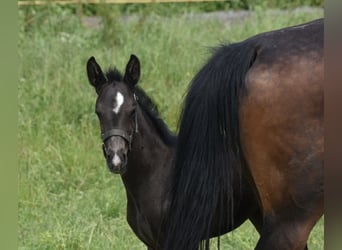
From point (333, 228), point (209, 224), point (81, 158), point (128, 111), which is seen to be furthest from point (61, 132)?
point (333, 228)

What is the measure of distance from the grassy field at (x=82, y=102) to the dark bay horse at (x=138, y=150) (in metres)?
1.17

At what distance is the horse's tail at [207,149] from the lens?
2.91 meters

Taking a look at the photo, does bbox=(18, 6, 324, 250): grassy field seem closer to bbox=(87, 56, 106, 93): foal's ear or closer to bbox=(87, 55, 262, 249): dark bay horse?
bbox=(87, 55, 262, 249): dark bay horse

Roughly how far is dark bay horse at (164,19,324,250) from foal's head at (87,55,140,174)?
379mm

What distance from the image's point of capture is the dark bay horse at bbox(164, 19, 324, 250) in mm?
2697

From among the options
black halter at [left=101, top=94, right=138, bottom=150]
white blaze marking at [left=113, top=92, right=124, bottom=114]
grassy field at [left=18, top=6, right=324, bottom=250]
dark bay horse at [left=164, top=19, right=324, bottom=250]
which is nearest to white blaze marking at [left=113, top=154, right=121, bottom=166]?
black halter at [left=101, top=94, right=138, bottom=150]

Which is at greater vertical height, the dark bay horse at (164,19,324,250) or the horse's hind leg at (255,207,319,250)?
the dark bay horse at (164,19,324,250)

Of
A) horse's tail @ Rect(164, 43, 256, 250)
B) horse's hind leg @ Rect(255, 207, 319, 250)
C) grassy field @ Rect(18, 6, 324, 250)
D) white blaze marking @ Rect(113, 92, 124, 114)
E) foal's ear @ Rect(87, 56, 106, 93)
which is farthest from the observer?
grassy field @ Rect(18, 6, 324, 250)

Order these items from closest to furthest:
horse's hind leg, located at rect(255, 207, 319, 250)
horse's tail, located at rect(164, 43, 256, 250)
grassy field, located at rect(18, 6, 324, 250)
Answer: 1. horse's hind leg, located at rect(255, 207, 319, 250)
2. horse's tail, located at rect(164, 43, 256, 250)
3. grassy field, located at rect(18, 6, 324, 250)

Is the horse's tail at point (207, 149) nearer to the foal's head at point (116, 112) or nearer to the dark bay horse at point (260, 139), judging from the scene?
the dark bay horse at point (260, 139)

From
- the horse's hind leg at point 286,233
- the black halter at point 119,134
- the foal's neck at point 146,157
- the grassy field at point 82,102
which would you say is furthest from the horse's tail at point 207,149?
the grassy field at point 82,102

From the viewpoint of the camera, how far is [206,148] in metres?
3.01

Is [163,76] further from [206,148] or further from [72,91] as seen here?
[206,148]

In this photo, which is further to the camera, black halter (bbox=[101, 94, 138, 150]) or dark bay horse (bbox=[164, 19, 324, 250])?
black halter (bbox=[101, 94, 138, 150])
